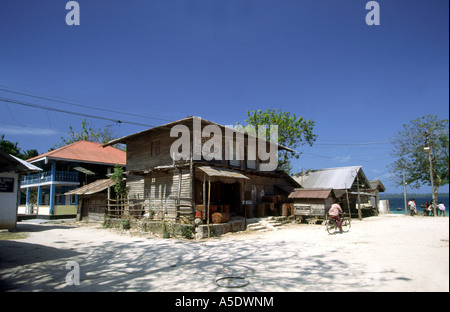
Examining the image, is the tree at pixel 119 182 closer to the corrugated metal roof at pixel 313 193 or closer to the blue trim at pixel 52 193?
the blue trim at pixel 52 193

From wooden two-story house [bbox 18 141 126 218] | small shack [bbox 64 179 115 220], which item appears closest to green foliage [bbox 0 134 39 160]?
wooden two-story house [bbox 18 141 126 218]

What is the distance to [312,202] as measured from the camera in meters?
18.7

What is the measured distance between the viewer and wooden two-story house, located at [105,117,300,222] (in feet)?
50.9

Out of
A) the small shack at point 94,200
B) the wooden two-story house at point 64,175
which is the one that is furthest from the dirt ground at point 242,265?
the wooden two-story house at point 64,175

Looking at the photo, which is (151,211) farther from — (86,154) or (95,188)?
(86,154)

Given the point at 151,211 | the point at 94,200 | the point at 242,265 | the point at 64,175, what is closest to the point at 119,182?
the point at 151,211

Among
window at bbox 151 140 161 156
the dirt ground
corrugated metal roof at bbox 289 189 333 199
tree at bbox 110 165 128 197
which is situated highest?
window at bbox 151 140 161 156

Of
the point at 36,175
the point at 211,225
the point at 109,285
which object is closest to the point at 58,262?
the point at 109,285

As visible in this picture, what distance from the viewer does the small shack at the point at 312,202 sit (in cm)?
1815

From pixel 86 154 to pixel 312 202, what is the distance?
21.5m

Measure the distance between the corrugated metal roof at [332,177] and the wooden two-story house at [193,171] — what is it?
15.1ft

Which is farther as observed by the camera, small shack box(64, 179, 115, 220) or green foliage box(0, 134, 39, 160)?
green foliage box(0, 134, 39, 160)

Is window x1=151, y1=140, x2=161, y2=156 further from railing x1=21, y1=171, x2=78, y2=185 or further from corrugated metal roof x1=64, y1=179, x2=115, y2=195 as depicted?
railing x1=21, y1=171, x2=78, y2=185

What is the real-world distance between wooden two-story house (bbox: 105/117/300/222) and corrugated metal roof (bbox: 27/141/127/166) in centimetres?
709
